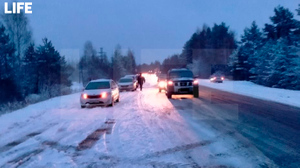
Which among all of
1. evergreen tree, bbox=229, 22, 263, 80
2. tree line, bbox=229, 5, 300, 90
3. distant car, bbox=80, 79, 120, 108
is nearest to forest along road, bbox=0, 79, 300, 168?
distant car, bbox=80, 79, 120, 108

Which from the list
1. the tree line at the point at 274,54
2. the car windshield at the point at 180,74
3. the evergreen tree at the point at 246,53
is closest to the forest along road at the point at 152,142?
the car windshield at the point at 180,74

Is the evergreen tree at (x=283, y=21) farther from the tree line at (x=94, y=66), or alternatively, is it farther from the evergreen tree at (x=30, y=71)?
the evergreen tree at (x=30, y=71)

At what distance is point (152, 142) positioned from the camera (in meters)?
7.91

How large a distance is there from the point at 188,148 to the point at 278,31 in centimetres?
5502

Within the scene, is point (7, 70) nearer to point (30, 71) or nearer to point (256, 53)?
point (30, 71)

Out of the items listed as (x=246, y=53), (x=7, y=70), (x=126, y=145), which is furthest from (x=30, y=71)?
(x=246, y=53)

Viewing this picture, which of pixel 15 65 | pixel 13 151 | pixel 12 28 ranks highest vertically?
pixel 12 28

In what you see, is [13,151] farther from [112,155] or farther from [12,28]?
[12,28]

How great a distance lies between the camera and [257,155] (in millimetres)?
6578

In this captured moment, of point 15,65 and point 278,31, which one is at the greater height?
point 278,31

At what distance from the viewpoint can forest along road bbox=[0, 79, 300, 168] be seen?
630 centimetres

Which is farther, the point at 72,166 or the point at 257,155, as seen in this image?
the point at 257,155

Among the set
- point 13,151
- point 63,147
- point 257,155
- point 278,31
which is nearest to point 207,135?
point 257,155

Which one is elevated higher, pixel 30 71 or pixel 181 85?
pixel 30 71
